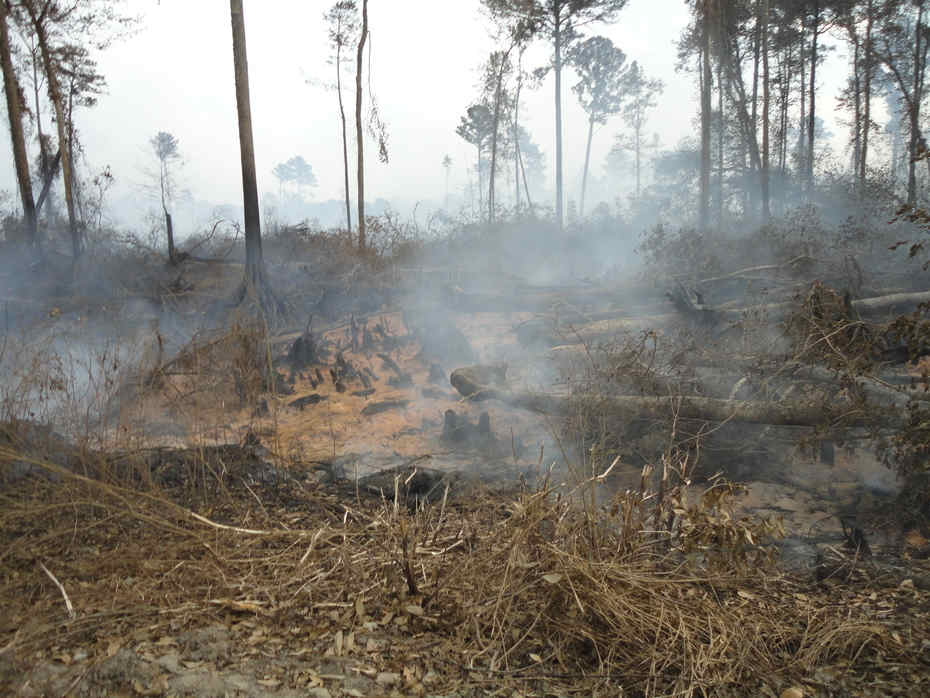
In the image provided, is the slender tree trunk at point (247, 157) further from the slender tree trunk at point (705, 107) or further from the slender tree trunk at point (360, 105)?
the slender tree trunk at point (705, 107)

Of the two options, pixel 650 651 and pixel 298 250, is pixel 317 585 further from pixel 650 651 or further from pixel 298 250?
pixel 298 250

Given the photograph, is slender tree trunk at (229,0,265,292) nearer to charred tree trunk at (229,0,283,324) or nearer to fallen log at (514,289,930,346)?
charred tree trunk at (229,0,283,324)

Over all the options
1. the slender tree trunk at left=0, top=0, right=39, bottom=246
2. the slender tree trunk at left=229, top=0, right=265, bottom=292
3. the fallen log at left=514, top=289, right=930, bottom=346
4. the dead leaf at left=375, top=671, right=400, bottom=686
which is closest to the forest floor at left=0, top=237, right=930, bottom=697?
the dead leaf at left=375, top=671, right=400, bottom=686

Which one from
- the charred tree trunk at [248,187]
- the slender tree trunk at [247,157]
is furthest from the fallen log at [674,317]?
the slender tree trunk at [247,157]

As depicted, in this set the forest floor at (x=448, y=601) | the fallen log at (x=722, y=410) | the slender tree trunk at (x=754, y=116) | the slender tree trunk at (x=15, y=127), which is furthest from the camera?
the slender tree trunk at (x=754, y=116)

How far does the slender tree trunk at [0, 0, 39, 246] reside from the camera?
12.3 meters

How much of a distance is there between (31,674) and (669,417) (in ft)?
15.1

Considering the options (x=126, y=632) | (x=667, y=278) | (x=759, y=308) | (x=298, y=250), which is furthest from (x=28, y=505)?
(x=298, y=250)

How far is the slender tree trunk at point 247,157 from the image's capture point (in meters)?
9.94

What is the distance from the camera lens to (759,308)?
23.7 ft

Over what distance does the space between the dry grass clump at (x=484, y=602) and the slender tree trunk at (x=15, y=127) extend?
12.5 metres

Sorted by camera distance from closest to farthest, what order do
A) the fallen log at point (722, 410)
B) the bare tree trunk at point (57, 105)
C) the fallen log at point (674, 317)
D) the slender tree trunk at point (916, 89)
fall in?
the fallen log at point (722, 410), the fallen log at point (674, 317), the bare tree trunk at point (57, 105), the slender tree trunk at point (916, 89)

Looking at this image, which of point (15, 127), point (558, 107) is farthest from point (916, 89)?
point (15, 127)

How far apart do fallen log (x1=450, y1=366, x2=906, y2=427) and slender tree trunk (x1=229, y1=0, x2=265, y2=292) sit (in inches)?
241
